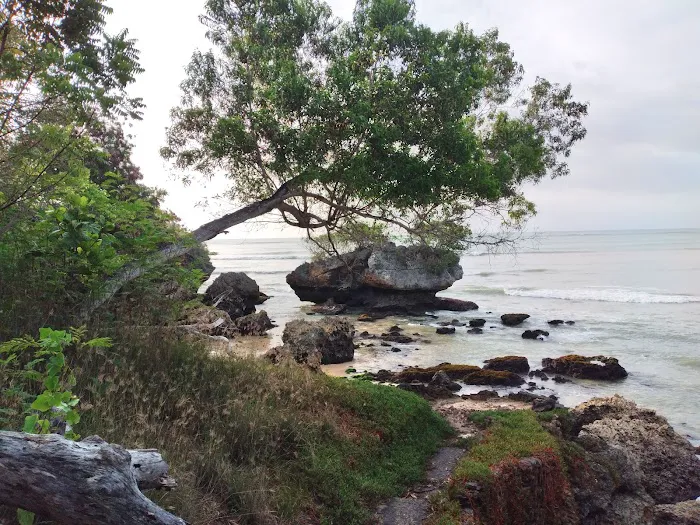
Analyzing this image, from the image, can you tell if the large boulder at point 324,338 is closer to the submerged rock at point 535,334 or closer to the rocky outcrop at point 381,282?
the submerged rock at point 535,334

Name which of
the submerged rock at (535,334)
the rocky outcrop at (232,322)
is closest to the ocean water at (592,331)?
the submerged rock at (535,334)

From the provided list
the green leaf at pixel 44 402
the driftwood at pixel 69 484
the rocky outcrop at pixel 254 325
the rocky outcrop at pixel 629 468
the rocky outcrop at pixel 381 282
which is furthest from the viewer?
the rocky outcrop at pixel 381 282

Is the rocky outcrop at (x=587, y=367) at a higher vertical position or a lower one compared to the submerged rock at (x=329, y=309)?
lower

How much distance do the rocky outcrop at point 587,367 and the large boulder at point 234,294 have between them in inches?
766

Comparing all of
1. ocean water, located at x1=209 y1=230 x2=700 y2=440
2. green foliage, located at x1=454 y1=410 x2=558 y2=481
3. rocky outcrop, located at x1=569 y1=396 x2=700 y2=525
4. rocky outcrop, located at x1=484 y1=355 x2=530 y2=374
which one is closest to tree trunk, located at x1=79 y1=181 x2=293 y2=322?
ocean water, located at x1=209 y1=230 x2=700 y2=440

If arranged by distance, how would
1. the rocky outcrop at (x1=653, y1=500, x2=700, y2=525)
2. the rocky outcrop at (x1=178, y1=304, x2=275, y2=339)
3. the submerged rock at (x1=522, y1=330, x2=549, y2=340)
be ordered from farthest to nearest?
the submerged rock at (x1=522, y1=330, x2=549, y2=340), the rocky outcrop at (x1=178, y1=304, x2=275, y2=339), the rocky outcrop at (x1=653, y1=500, x2=700, y2=525)

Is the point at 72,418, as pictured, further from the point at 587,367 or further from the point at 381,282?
the point at 381,282

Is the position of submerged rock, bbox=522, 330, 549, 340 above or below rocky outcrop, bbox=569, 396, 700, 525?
below

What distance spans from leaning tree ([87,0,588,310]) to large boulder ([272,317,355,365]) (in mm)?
7213

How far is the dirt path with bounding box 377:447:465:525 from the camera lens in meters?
6.48

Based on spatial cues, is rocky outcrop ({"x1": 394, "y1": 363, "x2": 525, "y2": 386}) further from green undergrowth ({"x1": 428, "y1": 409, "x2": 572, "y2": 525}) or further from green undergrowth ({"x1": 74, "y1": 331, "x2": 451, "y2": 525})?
green undergrowth ({"x1": 74, "y1": 331, "x2": 451, "y2": 525})

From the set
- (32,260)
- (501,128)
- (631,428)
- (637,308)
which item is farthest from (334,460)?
(637,308)

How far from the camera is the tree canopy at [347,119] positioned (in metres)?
11.2

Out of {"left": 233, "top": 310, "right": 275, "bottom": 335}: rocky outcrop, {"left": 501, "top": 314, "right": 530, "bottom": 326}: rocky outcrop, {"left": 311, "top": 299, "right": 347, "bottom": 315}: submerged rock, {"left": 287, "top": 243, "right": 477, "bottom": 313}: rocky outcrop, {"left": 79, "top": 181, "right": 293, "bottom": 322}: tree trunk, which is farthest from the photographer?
{"left": 287, "top": 243, "right": 477, "bottom": 313}: rocky outcrop
